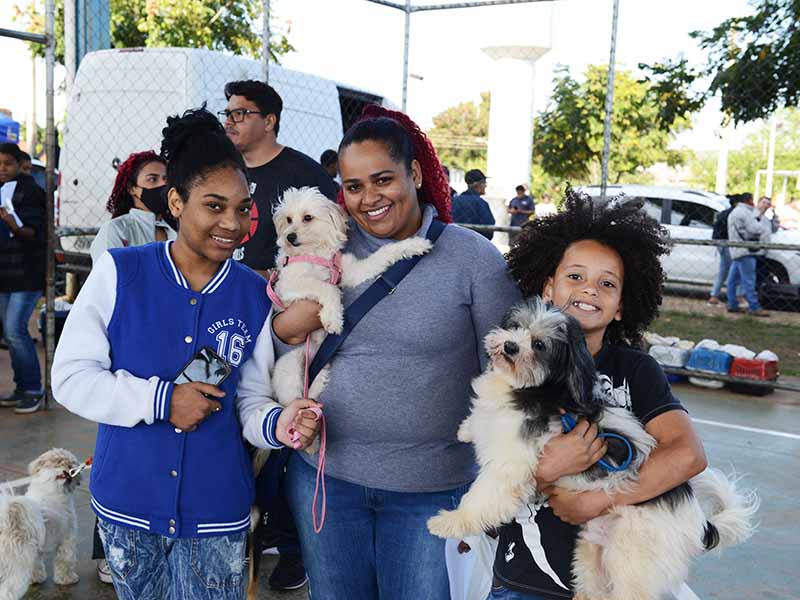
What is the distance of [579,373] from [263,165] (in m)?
2.83

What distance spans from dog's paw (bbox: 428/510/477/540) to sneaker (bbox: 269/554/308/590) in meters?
1.98

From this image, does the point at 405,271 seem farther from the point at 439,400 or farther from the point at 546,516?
the point at 546,516

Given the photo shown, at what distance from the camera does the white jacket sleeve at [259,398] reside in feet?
7.77

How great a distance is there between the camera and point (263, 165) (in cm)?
463

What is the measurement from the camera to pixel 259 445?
238 centimetres

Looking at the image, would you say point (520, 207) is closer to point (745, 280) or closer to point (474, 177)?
point (745, 280)

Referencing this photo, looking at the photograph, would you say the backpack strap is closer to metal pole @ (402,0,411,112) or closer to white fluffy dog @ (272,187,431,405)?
white fluffy dog @ (272,187,431,405)

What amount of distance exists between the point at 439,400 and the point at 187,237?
0.89 meters

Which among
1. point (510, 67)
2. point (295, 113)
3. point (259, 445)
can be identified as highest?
point (510, 67)

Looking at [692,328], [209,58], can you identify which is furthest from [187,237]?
[692,328]

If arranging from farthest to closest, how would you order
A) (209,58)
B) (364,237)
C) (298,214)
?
(209,58)
(298,214)
(364,237)

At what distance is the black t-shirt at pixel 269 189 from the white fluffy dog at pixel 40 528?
137 centimetres

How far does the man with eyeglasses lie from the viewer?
14.1 feet

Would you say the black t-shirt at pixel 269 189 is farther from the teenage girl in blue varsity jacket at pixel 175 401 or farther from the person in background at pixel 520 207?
the person in background at pixel 520 207
